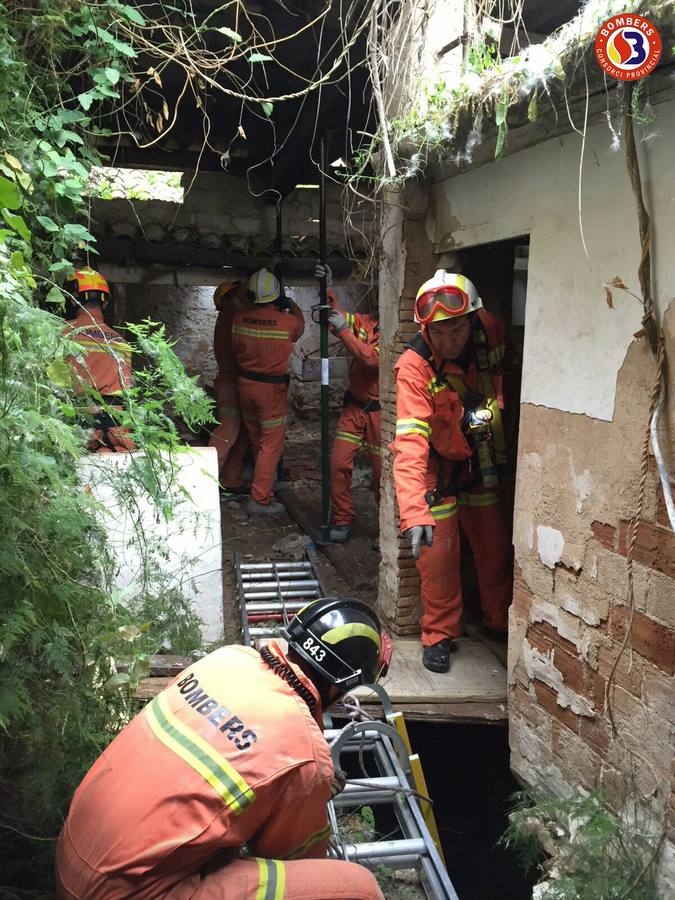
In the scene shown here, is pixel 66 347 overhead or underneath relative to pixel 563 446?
overhead

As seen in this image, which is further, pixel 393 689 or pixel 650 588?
pixel 393 689

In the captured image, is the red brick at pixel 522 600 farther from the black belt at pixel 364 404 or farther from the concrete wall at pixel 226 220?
the concrete wall at pixel 226 220

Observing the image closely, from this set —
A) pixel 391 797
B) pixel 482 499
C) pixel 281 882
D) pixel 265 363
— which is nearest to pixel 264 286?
pixel 265 363

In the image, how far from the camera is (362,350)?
5.85 metres

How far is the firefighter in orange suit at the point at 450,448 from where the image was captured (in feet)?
11.8

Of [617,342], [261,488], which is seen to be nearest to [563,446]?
[617,342]

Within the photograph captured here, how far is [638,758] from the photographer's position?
2.56 meters

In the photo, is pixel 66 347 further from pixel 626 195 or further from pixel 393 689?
pixel 393 689

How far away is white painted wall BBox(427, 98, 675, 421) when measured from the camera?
2291mm

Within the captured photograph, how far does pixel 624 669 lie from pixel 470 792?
2.37 m

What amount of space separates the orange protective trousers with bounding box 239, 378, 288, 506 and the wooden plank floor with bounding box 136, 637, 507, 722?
3191mm

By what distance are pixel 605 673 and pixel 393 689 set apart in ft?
4.47

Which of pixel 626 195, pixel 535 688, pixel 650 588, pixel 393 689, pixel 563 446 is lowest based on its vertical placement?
pixel 393 689

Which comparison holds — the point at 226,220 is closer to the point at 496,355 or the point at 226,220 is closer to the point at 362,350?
the point at 362,350
